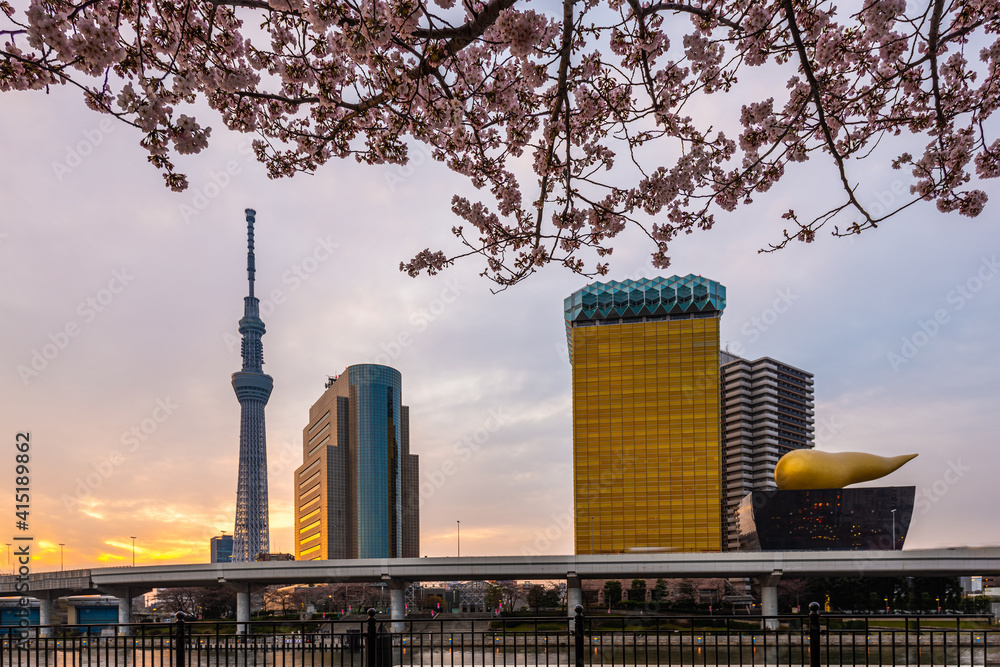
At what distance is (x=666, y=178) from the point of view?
23.0ft

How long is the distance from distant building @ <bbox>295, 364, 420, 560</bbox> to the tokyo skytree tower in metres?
10.9

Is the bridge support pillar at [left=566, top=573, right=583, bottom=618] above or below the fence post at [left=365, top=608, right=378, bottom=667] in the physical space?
below

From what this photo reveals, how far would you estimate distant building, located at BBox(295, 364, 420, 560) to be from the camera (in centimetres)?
11581

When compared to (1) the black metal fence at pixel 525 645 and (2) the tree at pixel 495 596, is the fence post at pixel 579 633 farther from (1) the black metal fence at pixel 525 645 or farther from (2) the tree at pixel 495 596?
(2) the tree at pixel 495 596

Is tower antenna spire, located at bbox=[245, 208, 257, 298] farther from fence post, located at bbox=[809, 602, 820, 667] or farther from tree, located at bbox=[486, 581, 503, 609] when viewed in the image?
fence post, located at bbox=[809, 602, 820, 667]

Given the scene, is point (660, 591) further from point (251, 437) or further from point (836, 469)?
point (251, 437)

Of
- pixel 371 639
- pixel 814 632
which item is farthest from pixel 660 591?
pixel 371 639

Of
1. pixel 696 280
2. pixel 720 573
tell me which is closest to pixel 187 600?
pixel 720 573

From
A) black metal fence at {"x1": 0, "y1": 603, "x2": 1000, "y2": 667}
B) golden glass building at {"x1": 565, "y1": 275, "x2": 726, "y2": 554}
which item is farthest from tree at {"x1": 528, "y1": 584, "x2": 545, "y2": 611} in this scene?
golden glass building at {"x1": 565, "y1": 275, "x2": 726, "y2": 554}

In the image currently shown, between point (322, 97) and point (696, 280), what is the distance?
90.8 meters

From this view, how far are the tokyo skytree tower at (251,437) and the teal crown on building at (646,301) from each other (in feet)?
239

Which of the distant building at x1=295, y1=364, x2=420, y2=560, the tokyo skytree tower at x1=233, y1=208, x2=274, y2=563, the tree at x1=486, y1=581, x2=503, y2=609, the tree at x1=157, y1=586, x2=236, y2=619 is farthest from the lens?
the tokyo skytree tower at x1=233, y1=208, x2=274, y2=563

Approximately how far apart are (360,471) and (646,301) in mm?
62879

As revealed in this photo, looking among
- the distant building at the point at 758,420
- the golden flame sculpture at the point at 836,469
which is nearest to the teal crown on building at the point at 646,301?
the golden flame sculpture at the point at 836,469
